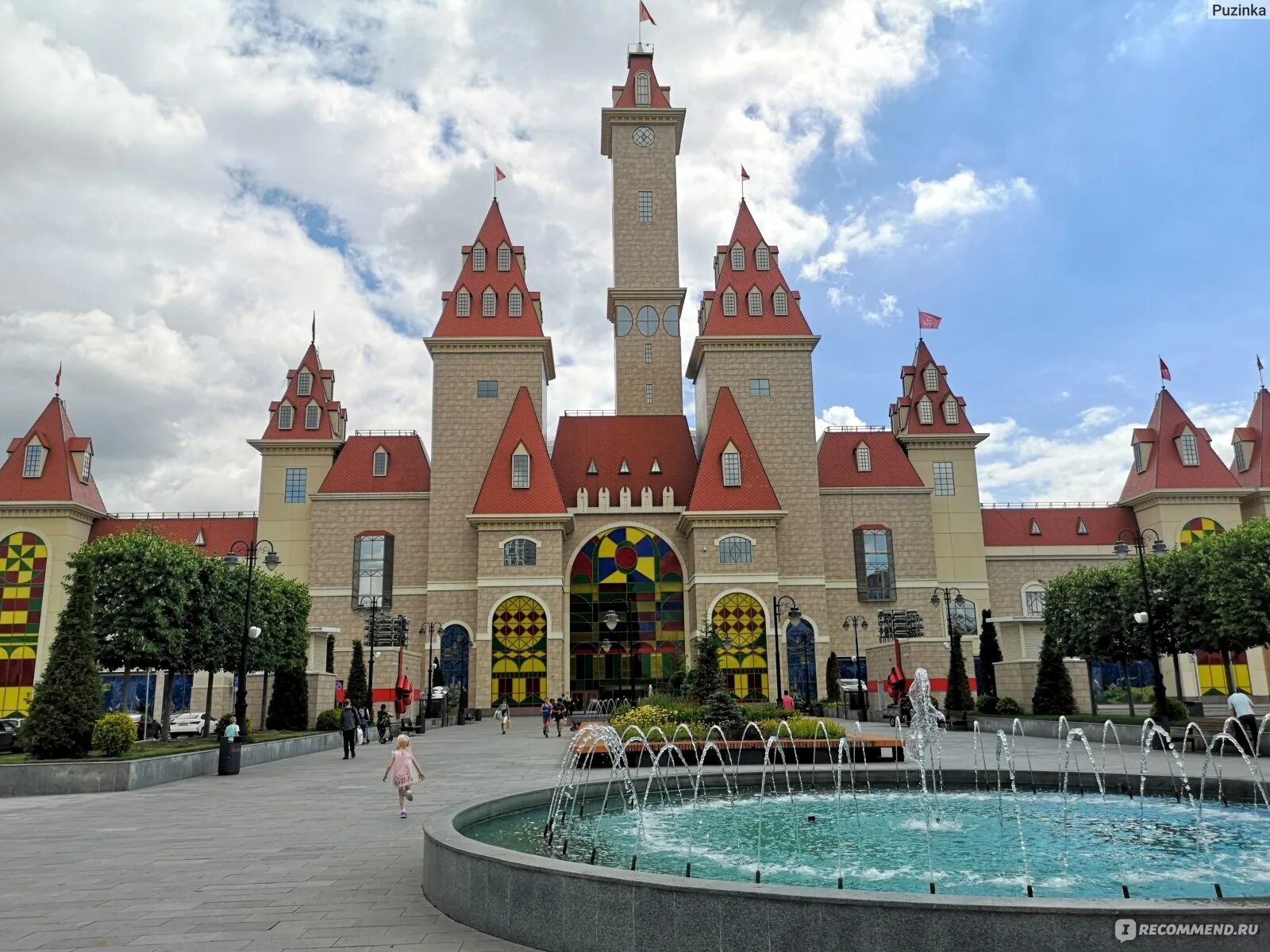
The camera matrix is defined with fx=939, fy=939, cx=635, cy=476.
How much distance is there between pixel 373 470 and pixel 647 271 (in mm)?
20194

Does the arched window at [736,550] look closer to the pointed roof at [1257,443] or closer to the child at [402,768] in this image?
the pointed roof at [1257,443]

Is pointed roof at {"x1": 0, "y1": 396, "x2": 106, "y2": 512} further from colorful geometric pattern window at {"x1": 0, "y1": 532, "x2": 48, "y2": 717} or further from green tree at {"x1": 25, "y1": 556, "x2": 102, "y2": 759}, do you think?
green tree at {"x1": 25, "y1": 556, "x2": 102, "y2": 759}

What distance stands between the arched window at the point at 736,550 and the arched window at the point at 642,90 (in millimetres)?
29048

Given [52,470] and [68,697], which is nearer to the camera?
[68,697]

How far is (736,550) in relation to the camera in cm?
4822

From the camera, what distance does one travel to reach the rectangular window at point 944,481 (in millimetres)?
54469

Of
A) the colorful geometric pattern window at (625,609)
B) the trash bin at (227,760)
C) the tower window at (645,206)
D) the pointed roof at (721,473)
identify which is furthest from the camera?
the tower window at (645,206)

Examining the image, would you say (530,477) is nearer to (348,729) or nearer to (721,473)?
(721,473)

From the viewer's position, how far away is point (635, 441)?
53812mm

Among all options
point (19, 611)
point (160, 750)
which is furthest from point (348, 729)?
point (19, 611)

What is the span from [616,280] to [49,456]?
33.9 metres

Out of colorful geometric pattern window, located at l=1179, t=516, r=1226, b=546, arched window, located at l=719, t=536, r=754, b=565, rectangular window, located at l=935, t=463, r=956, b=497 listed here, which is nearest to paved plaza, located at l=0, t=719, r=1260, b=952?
arched window, located at l=719, t=536, r=754, b=565

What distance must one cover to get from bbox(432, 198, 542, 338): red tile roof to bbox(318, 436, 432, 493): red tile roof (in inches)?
275

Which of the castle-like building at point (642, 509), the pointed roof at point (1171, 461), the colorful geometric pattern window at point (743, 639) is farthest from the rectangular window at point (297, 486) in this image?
the pointed roof at point (1171, 461)
